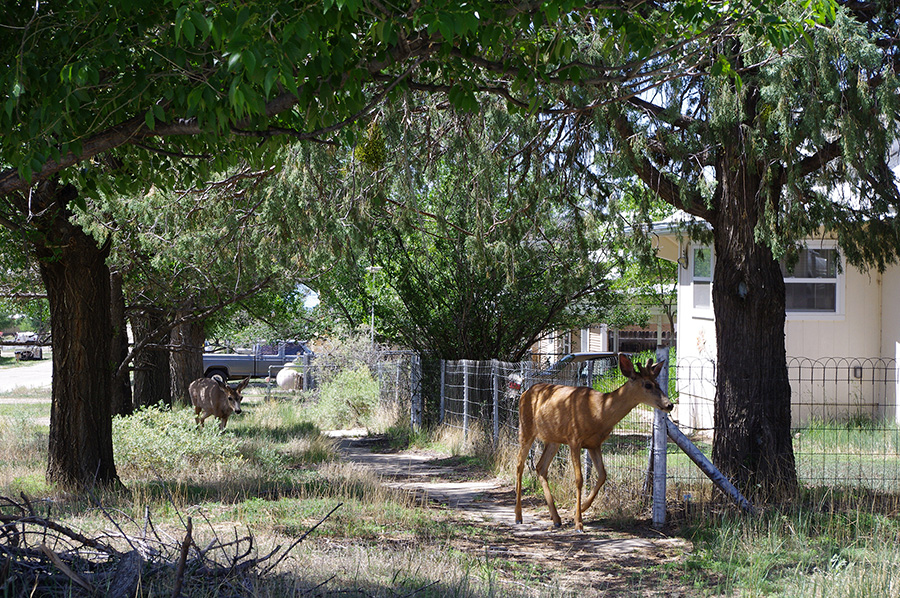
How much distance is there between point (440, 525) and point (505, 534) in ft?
2.15

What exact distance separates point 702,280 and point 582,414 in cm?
947

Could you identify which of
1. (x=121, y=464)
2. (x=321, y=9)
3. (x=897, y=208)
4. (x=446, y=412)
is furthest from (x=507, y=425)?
(x=321, y=9)

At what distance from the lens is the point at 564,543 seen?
7.84m

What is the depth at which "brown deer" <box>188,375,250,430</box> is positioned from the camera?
48.7 feet

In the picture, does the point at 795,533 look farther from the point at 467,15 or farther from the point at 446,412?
the point at 446,412

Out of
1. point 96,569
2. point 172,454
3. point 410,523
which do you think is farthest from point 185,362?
point 96,569

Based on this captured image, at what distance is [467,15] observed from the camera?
4.52 m

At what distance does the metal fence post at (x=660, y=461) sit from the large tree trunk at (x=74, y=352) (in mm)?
5999

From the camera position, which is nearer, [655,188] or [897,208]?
[897,208]

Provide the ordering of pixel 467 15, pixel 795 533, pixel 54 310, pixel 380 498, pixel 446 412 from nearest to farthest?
1. pixel 467 15
2. pixel 795 533
3. pixel 380 498
4. pixel 54 310
5. pixel 446 412

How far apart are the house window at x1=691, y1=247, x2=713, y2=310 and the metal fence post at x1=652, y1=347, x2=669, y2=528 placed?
29.3 ft

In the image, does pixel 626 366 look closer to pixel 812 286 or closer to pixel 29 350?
pixel 812 286

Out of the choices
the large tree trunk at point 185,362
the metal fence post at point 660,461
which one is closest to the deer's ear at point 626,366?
the metal fence post at point 660,461

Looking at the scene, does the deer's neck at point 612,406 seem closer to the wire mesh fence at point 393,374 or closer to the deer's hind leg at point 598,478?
the deer's hind leg at point 598,478
